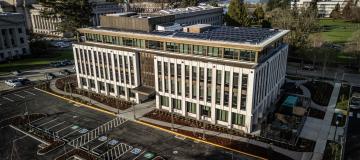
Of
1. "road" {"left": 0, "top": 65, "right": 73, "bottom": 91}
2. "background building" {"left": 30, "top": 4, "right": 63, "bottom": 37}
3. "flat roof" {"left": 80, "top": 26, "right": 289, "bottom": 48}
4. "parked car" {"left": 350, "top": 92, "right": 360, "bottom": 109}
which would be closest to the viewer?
"flat roof" {"left": 80, "top": 26, "right": 289, "bottom": 48}

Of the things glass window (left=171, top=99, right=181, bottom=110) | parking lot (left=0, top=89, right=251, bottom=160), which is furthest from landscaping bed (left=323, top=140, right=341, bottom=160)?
glass window (left=171, top=99, right=181, bottom=110)

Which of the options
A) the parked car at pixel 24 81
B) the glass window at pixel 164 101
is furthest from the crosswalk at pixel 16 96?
the glass window at pixel 164 101

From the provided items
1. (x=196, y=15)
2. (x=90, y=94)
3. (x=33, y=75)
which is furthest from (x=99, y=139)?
(x=196, y=15)

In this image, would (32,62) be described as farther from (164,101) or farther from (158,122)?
A: (158,122)

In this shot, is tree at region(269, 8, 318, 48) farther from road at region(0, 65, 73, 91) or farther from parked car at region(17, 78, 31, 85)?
parked car at region(17, 78, 31, 85)

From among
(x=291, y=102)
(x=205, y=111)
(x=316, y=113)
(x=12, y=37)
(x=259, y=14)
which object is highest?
(x=259, y=14)
